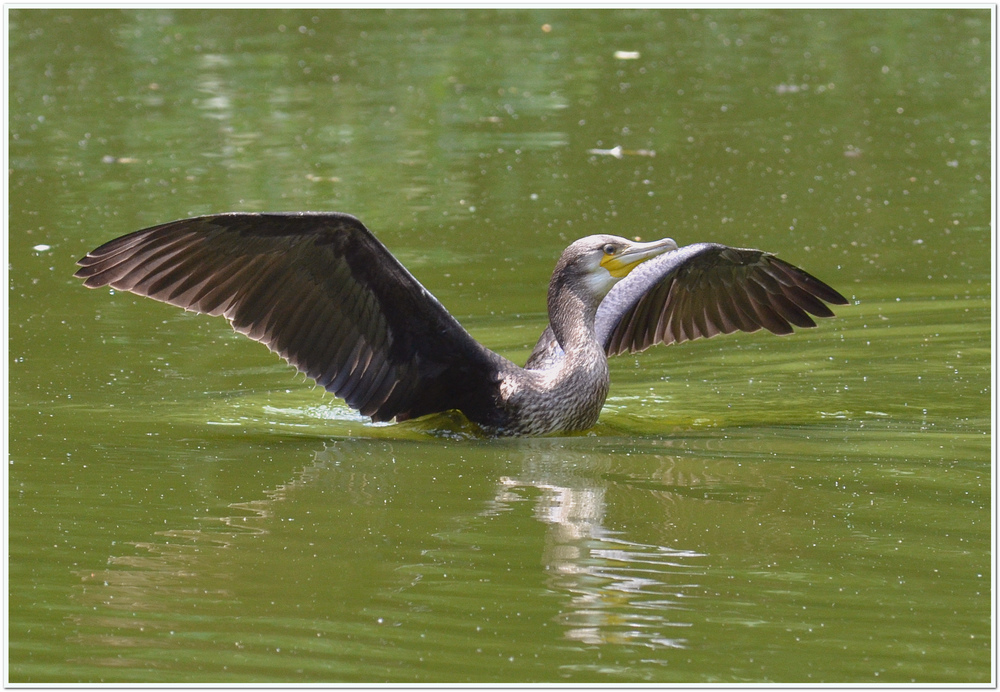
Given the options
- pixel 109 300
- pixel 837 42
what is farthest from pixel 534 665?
pixel 837 42

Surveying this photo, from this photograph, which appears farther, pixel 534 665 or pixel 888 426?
pixel 888 426

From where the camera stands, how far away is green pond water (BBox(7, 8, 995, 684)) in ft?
14.5

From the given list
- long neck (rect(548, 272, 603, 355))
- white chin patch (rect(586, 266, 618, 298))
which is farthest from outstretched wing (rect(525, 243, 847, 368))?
white chin patch (rect(586, 266, 618, 298))

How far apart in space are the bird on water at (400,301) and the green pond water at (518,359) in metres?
0.20

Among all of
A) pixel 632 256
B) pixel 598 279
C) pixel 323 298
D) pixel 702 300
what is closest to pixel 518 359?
pixel 702 300

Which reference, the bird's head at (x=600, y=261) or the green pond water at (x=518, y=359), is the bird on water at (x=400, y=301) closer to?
the bird's head at (x=600, y=261)

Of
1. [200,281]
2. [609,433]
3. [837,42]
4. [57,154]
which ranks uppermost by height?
[837,42]

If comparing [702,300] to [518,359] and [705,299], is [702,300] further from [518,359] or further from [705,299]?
[518,359]

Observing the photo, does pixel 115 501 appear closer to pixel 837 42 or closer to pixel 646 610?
pixel 646 610

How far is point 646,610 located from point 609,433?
2.31 m

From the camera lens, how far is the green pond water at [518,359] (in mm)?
4426

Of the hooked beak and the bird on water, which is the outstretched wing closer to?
the bird on water

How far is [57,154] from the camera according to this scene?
1184 centimetres

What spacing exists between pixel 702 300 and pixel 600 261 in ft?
2.99
